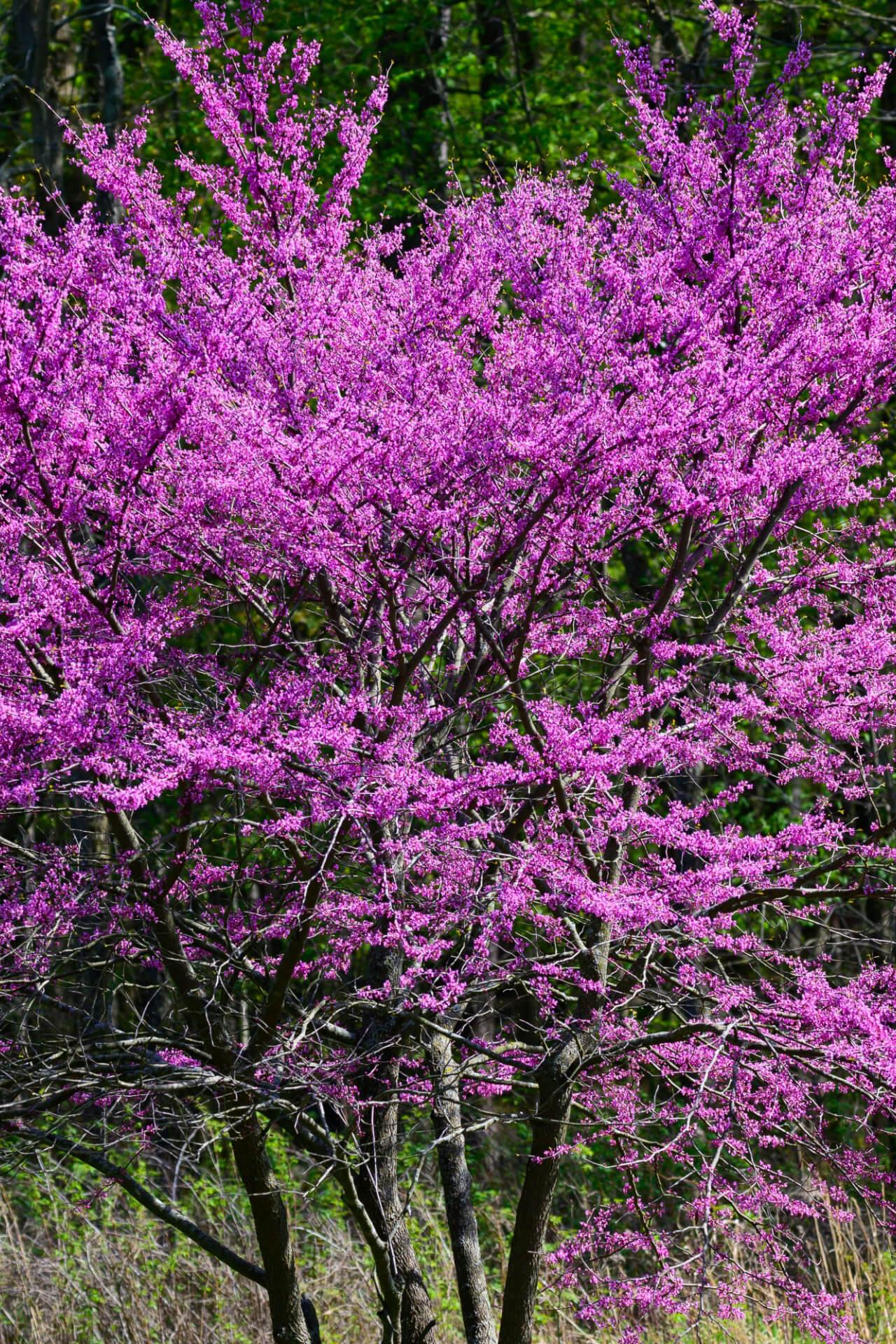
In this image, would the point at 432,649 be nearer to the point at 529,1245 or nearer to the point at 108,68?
the point at 529,1245

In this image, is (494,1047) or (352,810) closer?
(352,810)

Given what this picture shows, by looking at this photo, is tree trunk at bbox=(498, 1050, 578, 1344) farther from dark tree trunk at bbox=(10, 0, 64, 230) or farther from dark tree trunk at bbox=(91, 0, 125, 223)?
dark tree trunk at bbox=(10, 0, 64, 230)

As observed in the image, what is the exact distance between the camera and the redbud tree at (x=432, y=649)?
14.8 ft

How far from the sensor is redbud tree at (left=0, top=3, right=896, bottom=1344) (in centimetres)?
450

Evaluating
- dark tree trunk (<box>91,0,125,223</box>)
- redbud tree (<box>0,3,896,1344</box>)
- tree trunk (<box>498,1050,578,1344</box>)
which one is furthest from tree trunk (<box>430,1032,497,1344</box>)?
dark tree trunk (<box>91,0,125,223</box>)

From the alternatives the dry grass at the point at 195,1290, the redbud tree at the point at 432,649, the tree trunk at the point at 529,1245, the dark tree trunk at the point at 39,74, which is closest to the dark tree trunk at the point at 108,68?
the dark tree trunk at the point at 39,74

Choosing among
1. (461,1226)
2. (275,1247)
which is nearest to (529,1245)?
(461,1226)

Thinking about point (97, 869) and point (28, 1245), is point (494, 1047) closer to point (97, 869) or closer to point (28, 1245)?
point (97, 869)

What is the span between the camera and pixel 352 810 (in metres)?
4.12

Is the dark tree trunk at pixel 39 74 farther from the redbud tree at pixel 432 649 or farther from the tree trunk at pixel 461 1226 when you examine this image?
the tree trunk at pixel 461 1226

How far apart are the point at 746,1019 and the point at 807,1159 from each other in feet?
14.3

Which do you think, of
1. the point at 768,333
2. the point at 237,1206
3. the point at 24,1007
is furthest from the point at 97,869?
the point at 237,1206

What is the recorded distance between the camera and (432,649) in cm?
623

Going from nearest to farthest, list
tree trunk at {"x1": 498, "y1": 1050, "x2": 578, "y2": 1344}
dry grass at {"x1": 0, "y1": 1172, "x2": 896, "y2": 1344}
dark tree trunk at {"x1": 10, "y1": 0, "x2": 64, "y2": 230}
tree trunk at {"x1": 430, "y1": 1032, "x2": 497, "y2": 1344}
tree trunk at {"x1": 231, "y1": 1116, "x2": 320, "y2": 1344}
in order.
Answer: tree trunk at {"x1": 231, "y1": 1116, "x2": 320, "y2": 1344} → tree trunk at {"x1": 498, "y1": 1050, "x2": 578, "y2": 1344} → tree trunk at {"x1": 430, "y1": 1032, "x2": 497, "y2": 1344} → dry grass at {"x1": 0, "y1": 1172, "x2": 896, "y2": 1344} → dark tree trunk at {"x1": 10, "y1": 0, "x2": 64, "y2": 230}
